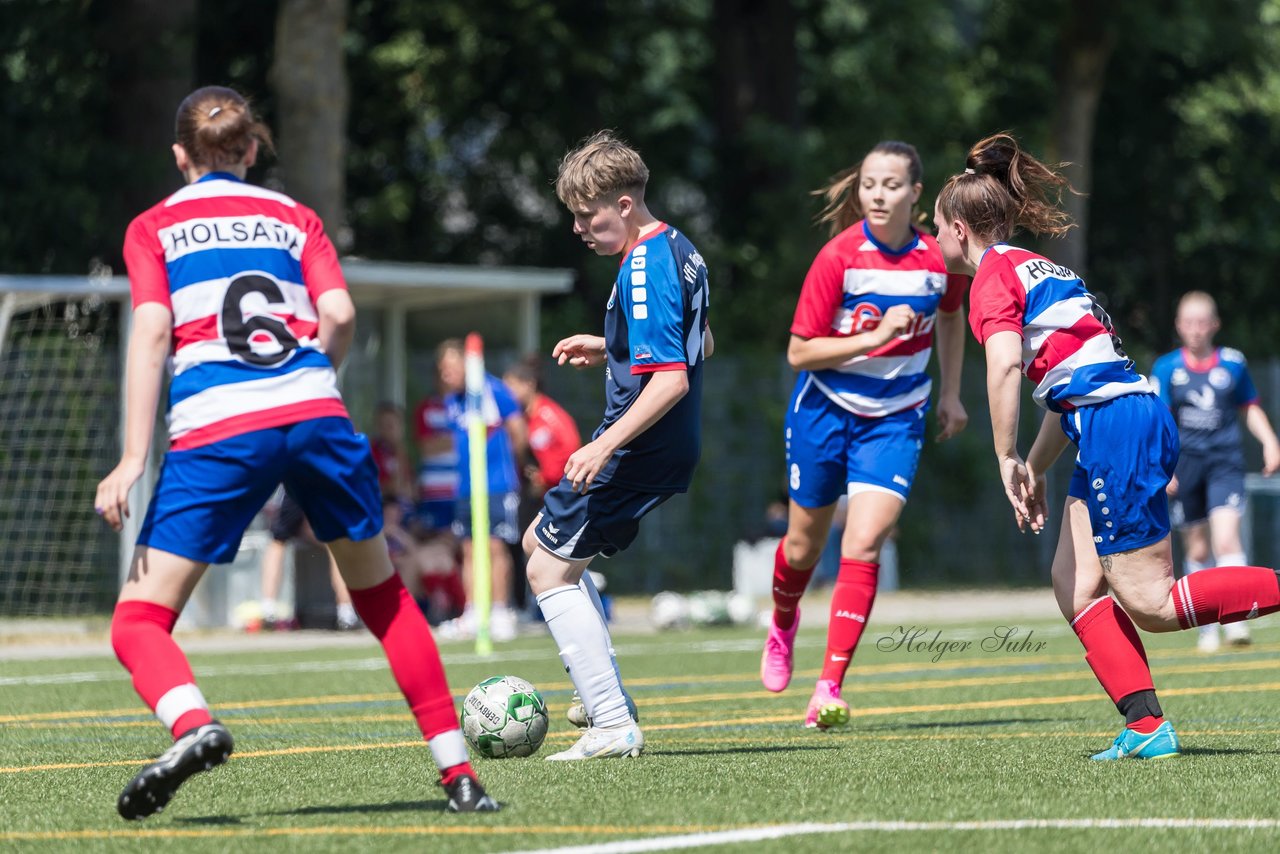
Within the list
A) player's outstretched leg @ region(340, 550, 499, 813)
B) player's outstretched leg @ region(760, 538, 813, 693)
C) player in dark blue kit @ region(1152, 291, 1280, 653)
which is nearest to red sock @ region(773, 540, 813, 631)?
player's outstretched leg @ region(760, 538, 813, 693)

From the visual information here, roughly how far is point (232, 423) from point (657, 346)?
169 cm

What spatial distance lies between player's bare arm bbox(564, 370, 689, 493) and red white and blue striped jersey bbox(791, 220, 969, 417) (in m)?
1.75

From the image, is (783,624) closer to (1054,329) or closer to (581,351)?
(581,351)

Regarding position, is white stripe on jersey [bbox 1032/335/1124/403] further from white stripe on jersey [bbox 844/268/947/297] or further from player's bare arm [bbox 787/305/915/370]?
white stripe on jersey [bbox 844/268/947/297]

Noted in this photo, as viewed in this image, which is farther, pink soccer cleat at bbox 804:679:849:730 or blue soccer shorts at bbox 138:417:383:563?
pink soccer cleat at bbox 804:679:849:730

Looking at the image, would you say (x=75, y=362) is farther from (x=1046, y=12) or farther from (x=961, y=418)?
(x=1046, y=12)

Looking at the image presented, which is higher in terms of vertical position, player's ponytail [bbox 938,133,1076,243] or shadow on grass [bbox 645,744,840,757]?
player's ponytail [bbox 938,133,1076,243]

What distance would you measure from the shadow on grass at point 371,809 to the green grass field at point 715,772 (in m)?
0.01

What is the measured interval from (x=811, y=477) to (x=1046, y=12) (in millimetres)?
19372

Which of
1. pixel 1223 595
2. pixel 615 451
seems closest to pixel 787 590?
pixel 615 451

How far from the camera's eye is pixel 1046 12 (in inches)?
1033

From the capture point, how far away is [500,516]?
1555 cm

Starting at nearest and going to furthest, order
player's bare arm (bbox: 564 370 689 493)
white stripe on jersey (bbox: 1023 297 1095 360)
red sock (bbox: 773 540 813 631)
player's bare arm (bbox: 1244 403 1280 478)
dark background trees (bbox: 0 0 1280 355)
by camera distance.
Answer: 1. player's bare arm (bbox: 564 370 689 493)
2. white stripe on jersey (bbox: 1023 297 1095 360)
3. red sock (bbox: 773 540 813 631)
4. player's bare arm (bbox: 1244 403 1280 478)
5. dark background trees (bbox: 0 0 1280 355)

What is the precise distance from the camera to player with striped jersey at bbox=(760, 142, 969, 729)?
26.1ft
